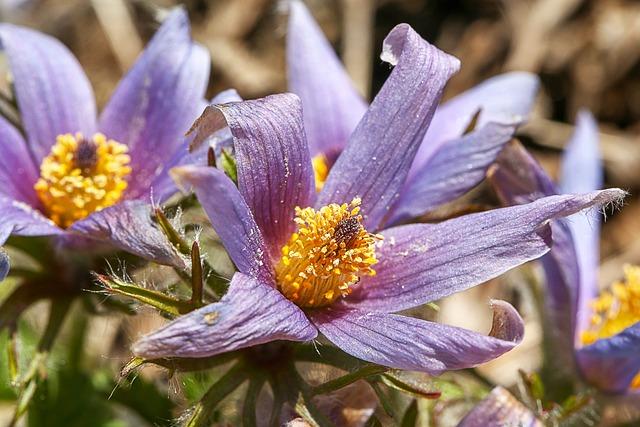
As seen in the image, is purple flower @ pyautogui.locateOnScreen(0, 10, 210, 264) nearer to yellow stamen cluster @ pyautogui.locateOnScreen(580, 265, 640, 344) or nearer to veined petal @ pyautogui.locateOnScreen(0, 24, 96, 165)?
veined petal @ pyautogui.locateOnScreen(0, 24, 96, 165)

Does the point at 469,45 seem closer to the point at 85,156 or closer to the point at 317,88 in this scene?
the point at 317,88

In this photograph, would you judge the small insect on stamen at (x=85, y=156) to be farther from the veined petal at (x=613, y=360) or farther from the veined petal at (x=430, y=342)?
the veined petal at (x=613, y=360)

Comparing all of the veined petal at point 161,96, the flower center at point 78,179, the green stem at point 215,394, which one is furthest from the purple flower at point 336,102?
the green stem at point 215,394

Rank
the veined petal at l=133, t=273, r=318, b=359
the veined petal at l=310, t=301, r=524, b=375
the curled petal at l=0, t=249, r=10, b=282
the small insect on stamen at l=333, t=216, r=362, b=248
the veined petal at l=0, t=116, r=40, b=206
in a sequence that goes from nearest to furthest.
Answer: the veined petal at l=133, t=273, r=318, b=359 → the veined petal at l=310, t=301, r=524, b=375 → the curled petal at l=0, t=249, r=10, b=282 → the small insect on stamen at l=333, t=216, r=362, b=248 → the veined petal at l=0, t=116, r=40, b=206

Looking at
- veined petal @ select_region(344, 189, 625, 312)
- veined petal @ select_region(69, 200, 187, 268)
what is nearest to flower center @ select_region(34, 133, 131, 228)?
veined petal @ select_region(69, 200, 187, 268)

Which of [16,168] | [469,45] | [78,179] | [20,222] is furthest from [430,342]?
[469,45]

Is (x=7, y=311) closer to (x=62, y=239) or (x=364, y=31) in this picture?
(x=62, y=239)

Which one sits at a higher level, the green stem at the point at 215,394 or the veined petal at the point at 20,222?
the veined petal at the point at 20,222
